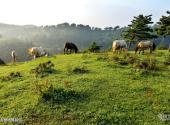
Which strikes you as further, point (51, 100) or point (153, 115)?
point (51, 100)

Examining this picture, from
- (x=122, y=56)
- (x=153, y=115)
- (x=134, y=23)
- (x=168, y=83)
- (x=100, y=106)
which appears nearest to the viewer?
(x=153, y=115)

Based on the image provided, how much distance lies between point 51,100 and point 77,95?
5.54 ft

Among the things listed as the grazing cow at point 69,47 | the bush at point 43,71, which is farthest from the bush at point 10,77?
the grazing cow at point 69,47

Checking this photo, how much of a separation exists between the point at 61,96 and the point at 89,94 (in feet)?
5.75

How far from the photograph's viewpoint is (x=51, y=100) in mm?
22719

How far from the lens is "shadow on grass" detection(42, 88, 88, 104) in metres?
22.7

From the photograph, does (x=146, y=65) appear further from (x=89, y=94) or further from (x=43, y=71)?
(x=89, y=94)

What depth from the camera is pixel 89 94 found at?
23.8 metres

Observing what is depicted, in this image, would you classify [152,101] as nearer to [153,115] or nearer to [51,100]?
[153,115]

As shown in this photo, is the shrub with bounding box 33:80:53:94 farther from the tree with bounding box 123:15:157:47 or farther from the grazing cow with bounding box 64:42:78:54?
the tree with bounding box 123:15:157:47

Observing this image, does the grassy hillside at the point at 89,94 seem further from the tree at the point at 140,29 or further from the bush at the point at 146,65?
the tree at the point at 140,29

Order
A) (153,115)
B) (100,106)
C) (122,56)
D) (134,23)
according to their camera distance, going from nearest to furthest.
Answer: (153,115), (100,106), (122,56), (134,23)

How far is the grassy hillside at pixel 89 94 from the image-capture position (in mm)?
20469

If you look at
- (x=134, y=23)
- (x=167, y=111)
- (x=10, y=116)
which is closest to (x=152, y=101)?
(x=167, y=111)
